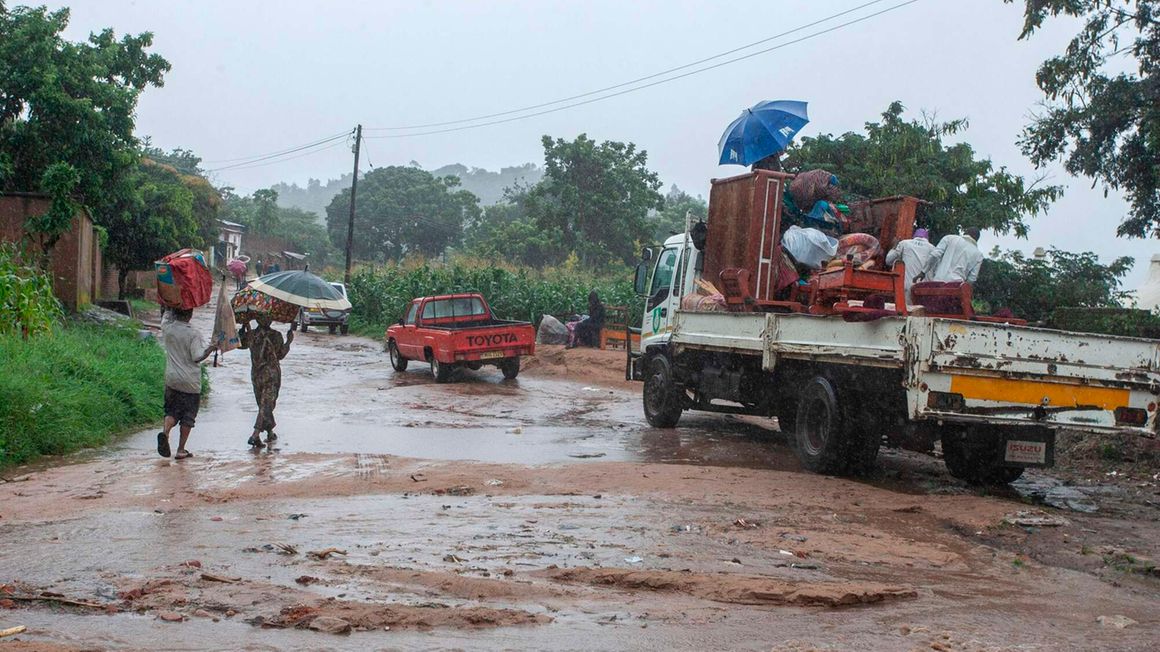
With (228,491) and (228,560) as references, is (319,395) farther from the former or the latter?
(228,560)

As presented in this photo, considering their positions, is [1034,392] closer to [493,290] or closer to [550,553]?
[550,553]

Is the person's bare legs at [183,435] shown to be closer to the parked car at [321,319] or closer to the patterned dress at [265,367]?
the patterned dress at [265,367]

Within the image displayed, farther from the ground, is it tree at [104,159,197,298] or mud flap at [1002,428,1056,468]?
tree at [104,159,197,298]

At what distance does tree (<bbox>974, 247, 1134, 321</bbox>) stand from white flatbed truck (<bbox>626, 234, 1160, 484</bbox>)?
40.8ft

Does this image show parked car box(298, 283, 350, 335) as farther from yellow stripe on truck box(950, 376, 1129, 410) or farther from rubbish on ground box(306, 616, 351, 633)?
rubbish on ground box(306, 616, 351, 633)

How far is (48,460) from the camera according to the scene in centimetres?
964

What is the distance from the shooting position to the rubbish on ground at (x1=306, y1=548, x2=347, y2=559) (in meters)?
5.73

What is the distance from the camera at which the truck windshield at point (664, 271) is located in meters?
14.0

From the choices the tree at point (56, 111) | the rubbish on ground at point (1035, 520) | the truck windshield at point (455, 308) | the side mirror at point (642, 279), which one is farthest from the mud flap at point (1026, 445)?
the tree at point (56, 111)

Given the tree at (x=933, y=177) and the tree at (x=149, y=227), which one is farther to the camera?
the tree at (x=149, y=227)

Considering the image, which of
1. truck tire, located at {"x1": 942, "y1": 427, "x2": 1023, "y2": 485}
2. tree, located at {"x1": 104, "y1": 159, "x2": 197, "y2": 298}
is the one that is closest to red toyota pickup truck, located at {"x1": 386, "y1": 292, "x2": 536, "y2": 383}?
truck tire, located at {"x1": 942, "y1": 427, "x2": 1023, "y2": 485}

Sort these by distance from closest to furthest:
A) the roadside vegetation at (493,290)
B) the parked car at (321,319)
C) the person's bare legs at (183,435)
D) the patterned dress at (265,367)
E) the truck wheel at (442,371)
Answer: the person's bare legs at (183,435), the patterned dress at (265,367), the truck wheel at (442,371), the roadside vegetation at (493,290), the parked car at (321,319)

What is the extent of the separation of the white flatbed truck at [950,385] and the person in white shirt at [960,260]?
1.37 metres

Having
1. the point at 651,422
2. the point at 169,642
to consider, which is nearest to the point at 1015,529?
the point at 169,642
